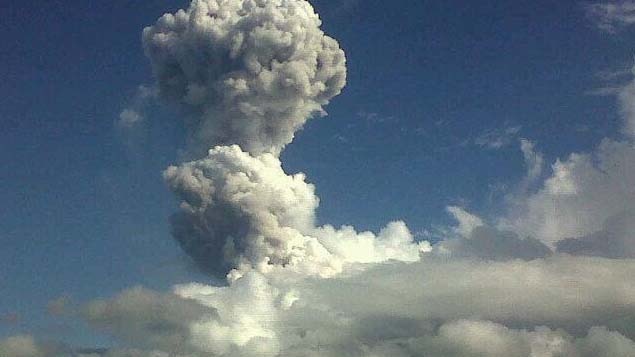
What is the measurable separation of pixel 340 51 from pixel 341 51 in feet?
1.45

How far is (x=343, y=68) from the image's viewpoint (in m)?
123

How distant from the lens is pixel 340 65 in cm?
12269

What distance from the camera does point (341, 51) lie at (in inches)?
4833

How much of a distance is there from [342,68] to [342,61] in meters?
2.38

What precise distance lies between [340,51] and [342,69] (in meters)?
5.97

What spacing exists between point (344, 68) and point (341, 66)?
138cm

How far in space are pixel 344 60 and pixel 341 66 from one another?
261 cm

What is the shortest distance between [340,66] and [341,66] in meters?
0.37

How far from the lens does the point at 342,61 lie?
404ft

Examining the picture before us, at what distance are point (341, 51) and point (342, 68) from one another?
567cm

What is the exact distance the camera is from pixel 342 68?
123000mm

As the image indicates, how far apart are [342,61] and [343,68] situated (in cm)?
232

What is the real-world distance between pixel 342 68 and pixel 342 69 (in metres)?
0.34
